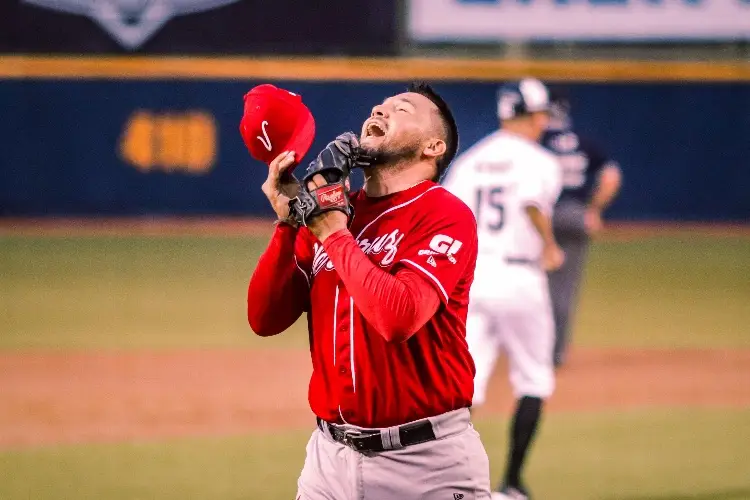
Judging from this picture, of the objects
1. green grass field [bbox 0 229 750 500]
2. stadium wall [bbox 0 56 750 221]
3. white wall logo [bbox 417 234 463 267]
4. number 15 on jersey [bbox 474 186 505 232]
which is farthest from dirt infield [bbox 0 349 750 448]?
stadium wall [bbox 0 56 750 221]

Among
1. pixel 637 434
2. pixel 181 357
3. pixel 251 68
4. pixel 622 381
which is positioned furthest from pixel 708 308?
pixel 251 68

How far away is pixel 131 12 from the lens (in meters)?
15.4

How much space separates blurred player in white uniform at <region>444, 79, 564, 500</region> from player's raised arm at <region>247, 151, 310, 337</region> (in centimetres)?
256

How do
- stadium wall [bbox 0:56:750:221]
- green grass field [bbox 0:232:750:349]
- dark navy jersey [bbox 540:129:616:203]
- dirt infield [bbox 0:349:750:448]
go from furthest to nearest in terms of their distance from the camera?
stadium wall [bbox 0:56:750:221]
green grass field [bbox 0:232:750:349]
dark navy jersey [bbox 540:129:616:203]
dirt infield [bbox 0:349:750:448]

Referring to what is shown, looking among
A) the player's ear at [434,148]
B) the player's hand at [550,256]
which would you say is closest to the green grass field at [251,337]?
the player's hand at [550,256]

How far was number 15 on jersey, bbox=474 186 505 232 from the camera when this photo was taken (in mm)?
5789

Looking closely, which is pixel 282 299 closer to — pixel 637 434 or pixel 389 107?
pixel 389 107

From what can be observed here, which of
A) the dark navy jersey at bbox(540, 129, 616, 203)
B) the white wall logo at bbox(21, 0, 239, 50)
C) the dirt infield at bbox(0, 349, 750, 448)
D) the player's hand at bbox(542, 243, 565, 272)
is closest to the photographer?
the player's hand at bbox(542, 243, 565, 272)

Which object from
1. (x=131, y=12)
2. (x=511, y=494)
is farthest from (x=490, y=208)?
(x=131, y=12)

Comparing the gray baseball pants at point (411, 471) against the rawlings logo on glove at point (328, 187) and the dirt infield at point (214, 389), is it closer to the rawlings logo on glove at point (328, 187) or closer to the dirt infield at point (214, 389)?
the rawlings logo on glove at point (328, 187)

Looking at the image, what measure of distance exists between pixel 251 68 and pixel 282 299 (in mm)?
12876

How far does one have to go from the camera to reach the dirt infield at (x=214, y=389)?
686cm

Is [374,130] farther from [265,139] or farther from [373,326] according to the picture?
[373,326]

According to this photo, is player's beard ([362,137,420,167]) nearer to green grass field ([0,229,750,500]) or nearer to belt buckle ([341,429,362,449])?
belt buckle ([341,429,362,449])
